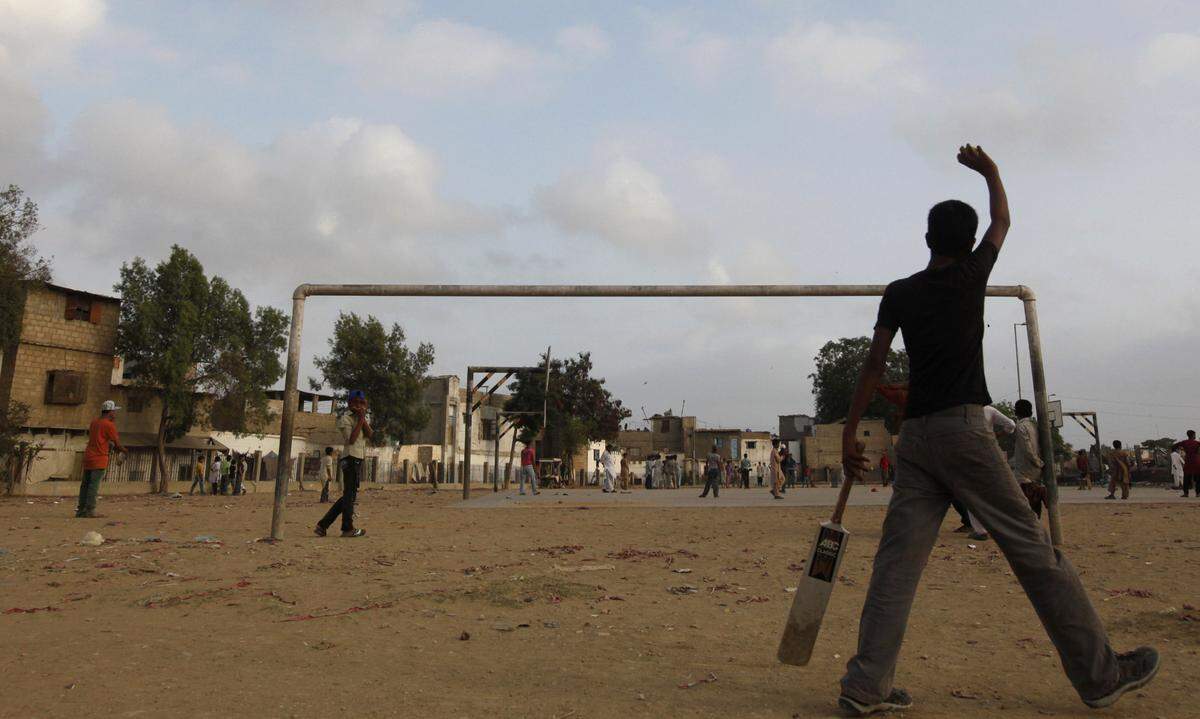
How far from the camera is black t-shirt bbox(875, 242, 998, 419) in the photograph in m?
3.06

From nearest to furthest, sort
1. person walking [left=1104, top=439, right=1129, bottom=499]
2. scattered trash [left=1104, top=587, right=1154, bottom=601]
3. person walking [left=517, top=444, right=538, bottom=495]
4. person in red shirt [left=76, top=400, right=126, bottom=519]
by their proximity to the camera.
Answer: scattered trash [left=1104, top=587, right=1154, bottom=601] < person in red shirt [left=76, top=400, right=126, bottom=519] < person walking [left=1104, top=439, right=1129, bottom=499] < person walking [left=517, top=444, right=538, bottom=495]

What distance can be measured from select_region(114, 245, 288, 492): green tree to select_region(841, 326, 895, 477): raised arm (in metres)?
40.1

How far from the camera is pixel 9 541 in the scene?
8219 mm

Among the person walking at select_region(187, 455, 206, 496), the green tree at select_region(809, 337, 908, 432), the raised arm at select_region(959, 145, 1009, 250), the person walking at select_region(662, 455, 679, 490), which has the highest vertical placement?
the green tree at select_region(809, 337, 908, 432)

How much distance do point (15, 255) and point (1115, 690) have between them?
110 ft

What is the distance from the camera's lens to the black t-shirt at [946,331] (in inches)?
120

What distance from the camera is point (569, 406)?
62438mm

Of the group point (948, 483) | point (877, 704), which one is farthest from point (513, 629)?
point (948, 483)

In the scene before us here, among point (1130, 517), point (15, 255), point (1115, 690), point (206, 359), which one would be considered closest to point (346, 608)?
point (1115, 690)

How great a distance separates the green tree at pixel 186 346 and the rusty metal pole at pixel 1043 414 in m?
38.1

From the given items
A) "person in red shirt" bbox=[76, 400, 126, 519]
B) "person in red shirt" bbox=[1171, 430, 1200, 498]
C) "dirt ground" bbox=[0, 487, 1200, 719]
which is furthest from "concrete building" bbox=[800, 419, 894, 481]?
"person in red shirt" bbox=[76, 400, 126, 519]

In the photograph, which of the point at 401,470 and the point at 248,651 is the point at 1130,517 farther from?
the point at 401,470

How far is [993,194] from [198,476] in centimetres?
4329

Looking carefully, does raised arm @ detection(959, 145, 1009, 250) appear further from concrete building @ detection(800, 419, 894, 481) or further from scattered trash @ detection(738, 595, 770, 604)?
concrete building @ detection(800, 419, 894, 481)
